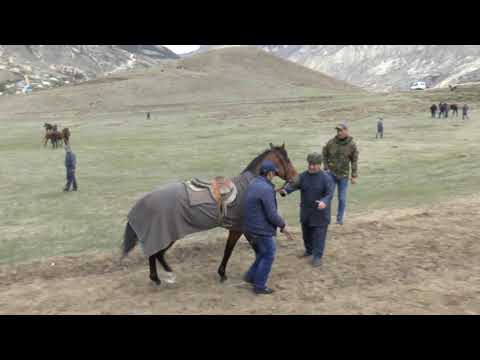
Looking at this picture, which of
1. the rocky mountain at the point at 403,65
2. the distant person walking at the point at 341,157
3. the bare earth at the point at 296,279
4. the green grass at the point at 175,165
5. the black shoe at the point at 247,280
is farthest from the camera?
the rocky mountain at the point at 403,65

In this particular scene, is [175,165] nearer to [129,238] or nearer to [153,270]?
[129,238]

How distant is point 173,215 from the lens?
23.3ft

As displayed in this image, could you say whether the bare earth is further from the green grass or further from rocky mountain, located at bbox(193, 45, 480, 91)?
rocky mountain, located at bbox(193, 45, 480, 91)

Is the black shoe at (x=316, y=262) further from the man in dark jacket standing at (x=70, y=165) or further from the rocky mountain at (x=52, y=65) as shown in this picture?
the rocky mountain at (x=52, y=65)

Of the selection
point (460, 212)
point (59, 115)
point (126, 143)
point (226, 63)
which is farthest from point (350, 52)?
point (460, 212)

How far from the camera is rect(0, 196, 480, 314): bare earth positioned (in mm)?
6660

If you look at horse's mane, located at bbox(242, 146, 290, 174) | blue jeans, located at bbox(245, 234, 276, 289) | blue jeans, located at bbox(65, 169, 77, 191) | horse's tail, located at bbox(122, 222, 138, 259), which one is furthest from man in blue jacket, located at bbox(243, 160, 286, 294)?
blue jeans, located at bbox(65, 169, 77, 191)

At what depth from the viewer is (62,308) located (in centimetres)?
680

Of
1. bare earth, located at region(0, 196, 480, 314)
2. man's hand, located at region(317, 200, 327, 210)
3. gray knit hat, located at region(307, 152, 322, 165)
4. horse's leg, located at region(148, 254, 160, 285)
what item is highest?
gray knit hat, located at region(307, 152, 322, 165)

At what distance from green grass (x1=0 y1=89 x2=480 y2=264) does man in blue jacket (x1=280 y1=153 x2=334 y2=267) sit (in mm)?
3392

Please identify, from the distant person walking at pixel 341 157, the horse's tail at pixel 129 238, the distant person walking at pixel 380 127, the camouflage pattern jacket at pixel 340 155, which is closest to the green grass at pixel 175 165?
the distant person walking at pixel 380 127

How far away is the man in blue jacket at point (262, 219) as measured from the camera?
6.86m

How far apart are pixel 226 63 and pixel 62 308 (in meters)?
97.8

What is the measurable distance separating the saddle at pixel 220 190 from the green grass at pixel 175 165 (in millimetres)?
3437
